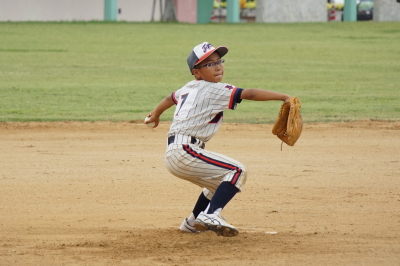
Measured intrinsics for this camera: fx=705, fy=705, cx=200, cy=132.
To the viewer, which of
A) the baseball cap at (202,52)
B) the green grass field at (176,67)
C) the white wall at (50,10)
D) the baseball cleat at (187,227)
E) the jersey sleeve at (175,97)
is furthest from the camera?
the white wall at (50,10)

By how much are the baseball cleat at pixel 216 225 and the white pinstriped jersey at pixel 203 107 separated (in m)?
0.54

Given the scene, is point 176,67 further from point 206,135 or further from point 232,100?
point 232,100

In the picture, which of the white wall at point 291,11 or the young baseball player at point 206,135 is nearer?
the young baseball player at point 206,135

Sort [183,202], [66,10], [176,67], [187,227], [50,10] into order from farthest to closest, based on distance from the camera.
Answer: [66,10] < [50,10] < [176,67] < [183,202] < [187,227]

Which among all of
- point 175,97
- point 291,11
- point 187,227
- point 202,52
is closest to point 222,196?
point 187,227

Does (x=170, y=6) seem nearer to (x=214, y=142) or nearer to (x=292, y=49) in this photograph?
(x=292, y=49)

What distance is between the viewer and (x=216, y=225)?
4.42 metres

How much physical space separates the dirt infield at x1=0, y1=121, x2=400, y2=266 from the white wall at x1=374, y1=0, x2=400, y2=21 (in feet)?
86.6

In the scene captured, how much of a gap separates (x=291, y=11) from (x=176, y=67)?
56.5 ft

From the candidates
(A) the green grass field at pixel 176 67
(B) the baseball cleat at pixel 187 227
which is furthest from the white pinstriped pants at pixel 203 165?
(A) the green grass field at pixel 176 67

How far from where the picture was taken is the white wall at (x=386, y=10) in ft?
114

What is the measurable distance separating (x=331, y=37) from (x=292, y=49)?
4085mm

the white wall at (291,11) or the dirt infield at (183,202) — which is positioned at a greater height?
the white wall at (291,11)

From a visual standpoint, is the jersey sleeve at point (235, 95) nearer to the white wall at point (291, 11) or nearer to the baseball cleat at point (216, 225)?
the baseball cleat at point (216, 225)
